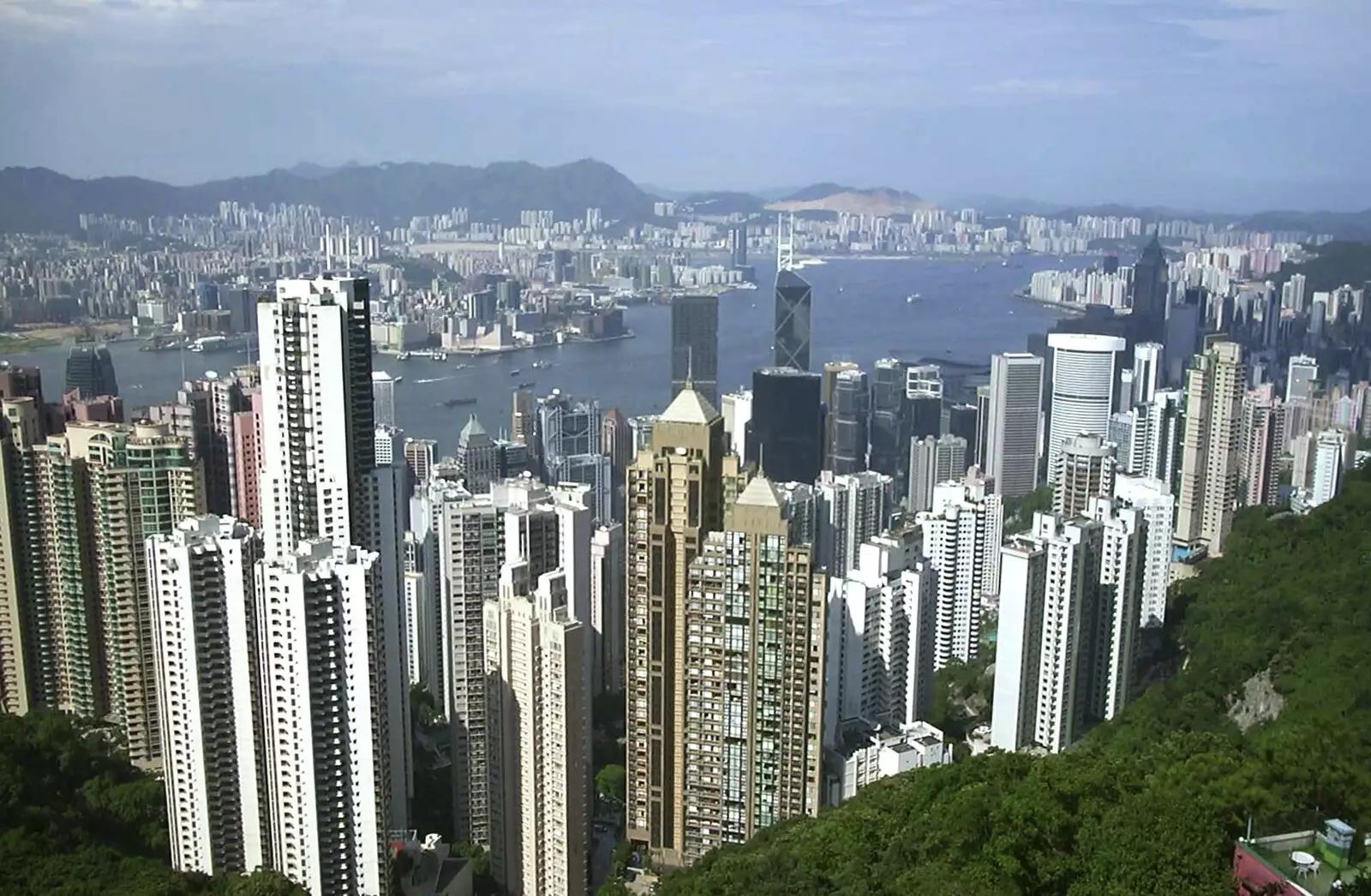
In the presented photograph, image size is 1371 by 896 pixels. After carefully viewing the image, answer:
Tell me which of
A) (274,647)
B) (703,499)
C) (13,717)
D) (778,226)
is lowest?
(13,717)

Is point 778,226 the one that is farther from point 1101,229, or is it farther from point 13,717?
point 13,717

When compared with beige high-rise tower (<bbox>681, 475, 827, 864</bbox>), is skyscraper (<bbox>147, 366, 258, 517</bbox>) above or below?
above

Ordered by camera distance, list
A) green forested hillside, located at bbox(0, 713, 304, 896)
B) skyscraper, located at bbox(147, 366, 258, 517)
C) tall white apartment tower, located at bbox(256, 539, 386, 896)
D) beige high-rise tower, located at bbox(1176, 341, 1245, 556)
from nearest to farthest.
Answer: green forested hillside, located at bbox(0, 713, 304, 896) < tall white apartment tower, located at bbox(256, 539, 386, 896) < skyscraper, located at bbox(147, 366, 258, 517) < beige high-rise tower, located at bbox(1176, 341, 1245, 556)

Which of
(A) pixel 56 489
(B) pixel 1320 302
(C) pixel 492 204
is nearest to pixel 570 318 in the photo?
(C) pixel 492 204

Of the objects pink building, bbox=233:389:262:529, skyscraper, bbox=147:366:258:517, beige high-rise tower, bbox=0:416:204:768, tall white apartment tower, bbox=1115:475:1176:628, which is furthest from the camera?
tall white apartment tower, bbox=1115:475:1176:628

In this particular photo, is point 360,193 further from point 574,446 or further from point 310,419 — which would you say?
point 310,419

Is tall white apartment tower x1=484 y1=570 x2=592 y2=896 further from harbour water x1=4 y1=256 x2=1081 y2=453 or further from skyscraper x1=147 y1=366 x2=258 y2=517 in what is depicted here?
harbour water x1=4 y1=256 x2=1081 y2=453

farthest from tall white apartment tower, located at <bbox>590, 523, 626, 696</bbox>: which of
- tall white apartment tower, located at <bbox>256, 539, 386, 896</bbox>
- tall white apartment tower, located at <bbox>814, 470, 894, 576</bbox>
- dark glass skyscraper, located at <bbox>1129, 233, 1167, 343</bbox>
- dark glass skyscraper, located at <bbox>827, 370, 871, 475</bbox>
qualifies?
dark glass skyscraper, located at <bbox>1129, 233, 1167, 343</bbox>
